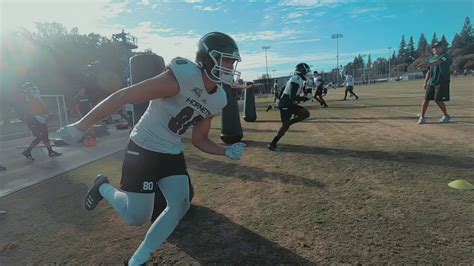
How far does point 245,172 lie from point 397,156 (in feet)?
9.87

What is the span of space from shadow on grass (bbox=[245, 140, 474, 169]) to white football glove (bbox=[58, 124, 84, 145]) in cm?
548

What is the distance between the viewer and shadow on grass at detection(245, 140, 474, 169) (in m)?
5.63

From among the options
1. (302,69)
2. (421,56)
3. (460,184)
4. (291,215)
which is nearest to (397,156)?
(460,184)

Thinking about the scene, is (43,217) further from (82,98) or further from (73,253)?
(82,98)

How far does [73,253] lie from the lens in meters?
3.43

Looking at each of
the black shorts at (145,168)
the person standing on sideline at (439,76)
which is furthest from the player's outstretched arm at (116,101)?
the person standing on sideline at (439,76)

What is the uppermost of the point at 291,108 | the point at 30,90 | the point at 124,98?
the point at 30,90

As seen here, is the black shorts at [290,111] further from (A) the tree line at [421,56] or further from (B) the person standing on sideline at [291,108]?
(A) the tree line at [421,56]

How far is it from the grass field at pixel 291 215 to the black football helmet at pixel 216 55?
1.73m

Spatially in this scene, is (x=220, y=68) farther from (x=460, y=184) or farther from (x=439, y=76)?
(x=439, y=76)

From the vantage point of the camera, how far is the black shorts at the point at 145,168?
287 cm

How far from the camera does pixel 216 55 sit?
279cm

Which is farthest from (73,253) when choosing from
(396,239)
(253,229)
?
(396,239)

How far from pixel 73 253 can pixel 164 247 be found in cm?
96
